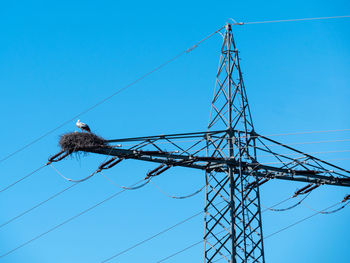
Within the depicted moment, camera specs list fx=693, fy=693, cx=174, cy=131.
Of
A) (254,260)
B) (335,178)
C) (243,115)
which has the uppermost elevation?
(243,115)

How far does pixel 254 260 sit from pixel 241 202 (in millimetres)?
1866

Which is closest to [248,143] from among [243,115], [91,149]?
[243,115]

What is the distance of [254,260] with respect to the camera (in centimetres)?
2175

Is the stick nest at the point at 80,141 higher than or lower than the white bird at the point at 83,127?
lower

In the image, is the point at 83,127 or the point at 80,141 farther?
the point at 83,127

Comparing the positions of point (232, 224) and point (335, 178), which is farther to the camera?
point (335, 178)

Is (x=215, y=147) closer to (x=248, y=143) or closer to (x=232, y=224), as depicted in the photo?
(x=248, y=143)

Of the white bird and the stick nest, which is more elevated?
the white bird

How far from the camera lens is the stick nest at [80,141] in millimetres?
21375

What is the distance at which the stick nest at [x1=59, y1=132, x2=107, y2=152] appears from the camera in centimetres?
2138

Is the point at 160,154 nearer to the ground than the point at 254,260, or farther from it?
farther from it

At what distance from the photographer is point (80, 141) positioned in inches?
843

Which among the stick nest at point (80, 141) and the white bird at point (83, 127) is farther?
the white bird at point (83, 127)

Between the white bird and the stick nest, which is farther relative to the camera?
the white bird
